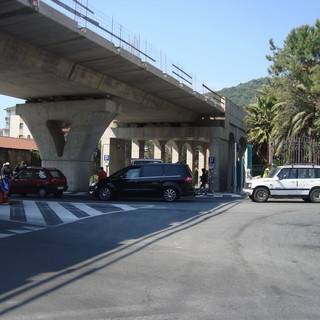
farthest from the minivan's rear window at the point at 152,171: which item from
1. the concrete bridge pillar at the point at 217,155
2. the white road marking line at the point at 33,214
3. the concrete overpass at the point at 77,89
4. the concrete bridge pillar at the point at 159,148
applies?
the concrete bridge pillar at the point at 159,148

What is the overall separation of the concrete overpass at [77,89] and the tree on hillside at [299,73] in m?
4.92

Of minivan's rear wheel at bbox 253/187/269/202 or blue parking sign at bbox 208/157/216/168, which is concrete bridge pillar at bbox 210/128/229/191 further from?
minivan's rear wheel at bbox 253/187/269/202

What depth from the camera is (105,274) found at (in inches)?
260

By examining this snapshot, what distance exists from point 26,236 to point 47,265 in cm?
307

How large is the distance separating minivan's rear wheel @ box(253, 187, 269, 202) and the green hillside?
7169cm

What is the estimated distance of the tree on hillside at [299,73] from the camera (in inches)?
1093

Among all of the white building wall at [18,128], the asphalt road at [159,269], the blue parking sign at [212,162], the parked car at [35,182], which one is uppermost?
the white building wall at [18,128]

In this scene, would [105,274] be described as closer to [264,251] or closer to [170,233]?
[264,251]

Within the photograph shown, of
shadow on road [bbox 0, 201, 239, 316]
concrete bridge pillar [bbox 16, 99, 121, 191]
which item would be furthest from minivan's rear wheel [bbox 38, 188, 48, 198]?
shadow on road [bbox 0, 201, 239, 316]

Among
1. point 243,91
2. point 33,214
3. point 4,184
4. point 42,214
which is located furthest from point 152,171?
point 243,91

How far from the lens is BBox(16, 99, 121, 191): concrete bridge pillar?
2477 centimetres

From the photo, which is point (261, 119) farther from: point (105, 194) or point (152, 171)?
point (105, 194)

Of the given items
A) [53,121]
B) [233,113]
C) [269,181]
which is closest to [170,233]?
[269,181]

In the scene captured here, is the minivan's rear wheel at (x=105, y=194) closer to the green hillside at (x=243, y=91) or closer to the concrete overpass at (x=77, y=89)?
the concrete overpass at (x=77, y=89)
